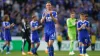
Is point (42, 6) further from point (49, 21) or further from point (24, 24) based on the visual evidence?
point (49, 21)

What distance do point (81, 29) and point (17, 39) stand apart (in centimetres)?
942

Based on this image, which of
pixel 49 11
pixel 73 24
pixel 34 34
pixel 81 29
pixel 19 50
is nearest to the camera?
pixel 49 11

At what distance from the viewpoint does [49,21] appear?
674 inches

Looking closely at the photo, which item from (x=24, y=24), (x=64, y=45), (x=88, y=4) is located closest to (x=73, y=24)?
(x=24, y=24)

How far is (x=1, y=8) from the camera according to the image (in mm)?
29562

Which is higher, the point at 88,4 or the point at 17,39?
the point at 88,4

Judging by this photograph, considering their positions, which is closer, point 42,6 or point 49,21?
point 49,21

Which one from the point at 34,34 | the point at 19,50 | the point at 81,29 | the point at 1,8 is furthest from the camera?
the point at 1,8

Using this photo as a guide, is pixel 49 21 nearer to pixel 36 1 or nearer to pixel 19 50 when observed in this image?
pixel 19 50

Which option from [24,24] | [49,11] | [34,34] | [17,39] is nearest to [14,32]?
[17,39]

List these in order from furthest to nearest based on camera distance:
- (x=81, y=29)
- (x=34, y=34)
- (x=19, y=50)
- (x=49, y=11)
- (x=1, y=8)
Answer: (x=1, y=8), (x=19, y=50), (x=34, y=34), (x=81, y=29), (x=49, y=11)

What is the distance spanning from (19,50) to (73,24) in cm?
607

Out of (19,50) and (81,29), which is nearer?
(81,29)

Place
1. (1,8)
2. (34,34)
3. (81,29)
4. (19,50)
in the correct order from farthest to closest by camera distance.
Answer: (1,8) < (19,50) < (34,34) < (81,29)
